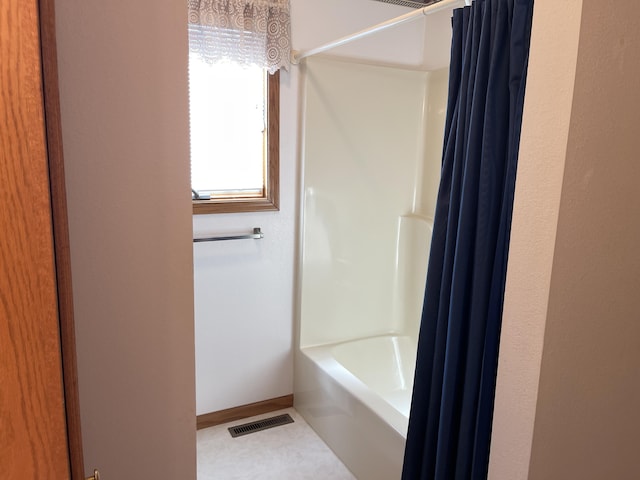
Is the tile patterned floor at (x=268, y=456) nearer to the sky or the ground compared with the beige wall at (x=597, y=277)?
nearer to the ground

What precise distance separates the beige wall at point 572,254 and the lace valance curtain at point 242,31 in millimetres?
1618

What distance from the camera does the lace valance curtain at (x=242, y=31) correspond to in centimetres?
229

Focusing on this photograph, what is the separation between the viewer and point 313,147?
270 cm

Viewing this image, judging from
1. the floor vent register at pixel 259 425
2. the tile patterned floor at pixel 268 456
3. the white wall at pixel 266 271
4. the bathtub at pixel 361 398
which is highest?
the white wall at pixel 266 271

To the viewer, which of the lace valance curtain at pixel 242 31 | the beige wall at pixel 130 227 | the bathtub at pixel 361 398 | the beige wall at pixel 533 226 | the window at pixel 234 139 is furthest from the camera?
the window at pixel 234 139

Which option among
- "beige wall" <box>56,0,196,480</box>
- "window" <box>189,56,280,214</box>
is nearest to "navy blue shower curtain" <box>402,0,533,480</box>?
"beige wall" <box>56,0,196,480</box>

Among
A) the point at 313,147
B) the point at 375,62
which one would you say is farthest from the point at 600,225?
the point at 375,62

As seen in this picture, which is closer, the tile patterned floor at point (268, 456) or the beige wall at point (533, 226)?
the beige wall at point (533, 226)

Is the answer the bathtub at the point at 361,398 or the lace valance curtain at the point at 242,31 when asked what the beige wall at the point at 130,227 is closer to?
the bathtub at the point at 361,398

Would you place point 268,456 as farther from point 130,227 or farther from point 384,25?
point 384,25

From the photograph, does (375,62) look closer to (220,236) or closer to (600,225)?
(220,236)

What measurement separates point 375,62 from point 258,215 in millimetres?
1093

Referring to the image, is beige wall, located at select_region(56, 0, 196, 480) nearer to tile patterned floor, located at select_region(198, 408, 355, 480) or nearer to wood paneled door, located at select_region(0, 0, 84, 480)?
wood paneled door, located at select_region(0, 0, 84, 480)

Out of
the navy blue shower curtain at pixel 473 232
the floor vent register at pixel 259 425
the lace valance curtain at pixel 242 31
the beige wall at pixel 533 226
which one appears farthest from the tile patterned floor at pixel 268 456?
the lace valance curtain at pixel 242 31
